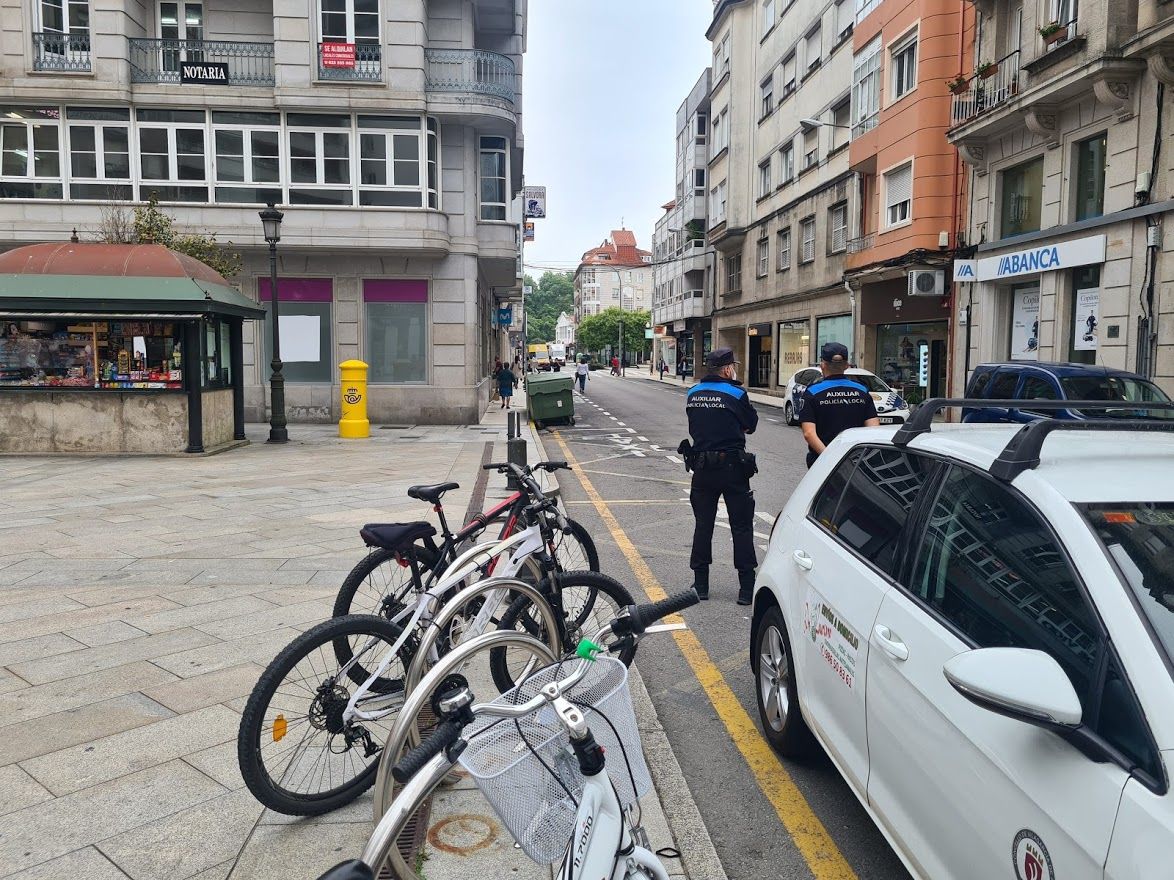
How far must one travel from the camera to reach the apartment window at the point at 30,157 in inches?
830

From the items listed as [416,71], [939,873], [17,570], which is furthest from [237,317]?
[939,873]

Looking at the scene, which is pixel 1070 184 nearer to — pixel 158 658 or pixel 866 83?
pixel 866 83

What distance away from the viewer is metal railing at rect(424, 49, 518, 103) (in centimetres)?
2197

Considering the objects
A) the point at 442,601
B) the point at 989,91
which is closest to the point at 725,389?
the point at 442,601

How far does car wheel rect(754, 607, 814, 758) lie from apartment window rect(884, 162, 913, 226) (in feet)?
69.3

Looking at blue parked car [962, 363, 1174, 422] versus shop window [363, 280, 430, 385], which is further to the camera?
shop window [363, 280, 430, 385]

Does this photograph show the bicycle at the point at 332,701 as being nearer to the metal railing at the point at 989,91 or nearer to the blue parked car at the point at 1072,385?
the blue parked car at the point at 1072,385

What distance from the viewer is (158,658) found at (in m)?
5.12

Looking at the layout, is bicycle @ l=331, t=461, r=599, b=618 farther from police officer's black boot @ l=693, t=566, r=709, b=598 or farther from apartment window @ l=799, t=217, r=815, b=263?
apartment window @ l=799, t=217, r=815, b=263

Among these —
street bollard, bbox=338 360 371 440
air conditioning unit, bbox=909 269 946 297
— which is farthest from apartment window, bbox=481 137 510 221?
air conditioning unit, bbox=909 269 946 297

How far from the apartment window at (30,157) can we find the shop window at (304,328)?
5300 millimetres

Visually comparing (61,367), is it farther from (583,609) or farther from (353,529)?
(583,609)

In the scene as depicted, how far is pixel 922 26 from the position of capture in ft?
72.4

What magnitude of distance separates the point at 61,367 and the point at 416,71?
11024 millimetres
